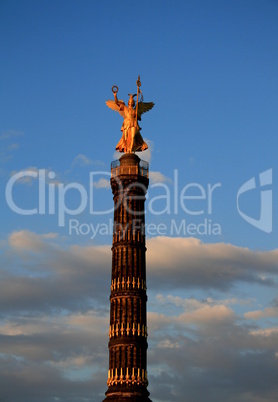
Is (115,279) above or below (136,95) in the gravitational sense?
below

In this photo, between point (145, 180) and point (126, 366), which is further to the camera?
point (145, 180)

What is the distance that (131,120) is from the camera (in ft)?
310

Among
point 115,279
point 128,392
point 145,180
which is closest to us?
Answer: point 128,392

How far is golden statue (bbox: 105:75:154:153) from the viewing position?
308 feet

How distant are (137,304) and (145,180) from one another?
679 inches

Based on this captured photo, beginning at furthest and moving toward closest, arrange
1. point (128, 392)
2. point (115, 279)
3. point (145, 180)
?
point (145, 180)
point (115, 279)
point (128, 392)

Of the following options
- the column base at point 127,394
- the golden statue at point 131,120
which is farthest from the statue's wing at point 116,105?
the column base at point 127,394

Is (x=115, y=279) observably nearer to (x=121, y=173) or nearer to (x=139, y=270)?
(x=139, y=270)

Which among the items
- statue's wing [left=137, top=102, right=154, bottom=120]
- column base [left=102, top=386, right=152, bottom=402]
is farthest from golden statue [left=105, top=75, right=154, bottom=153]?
column base [left=102, top=386, right=152, bottom=402]

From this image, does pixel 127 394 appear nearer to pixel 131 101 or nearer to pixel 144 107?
pixel 144 107

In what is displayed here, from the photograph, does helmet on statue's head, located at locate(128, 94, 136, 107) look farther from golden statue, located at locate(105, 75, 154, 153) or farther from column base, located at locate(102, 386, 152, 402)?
column base, located at locate(102, 386, 152, 402)

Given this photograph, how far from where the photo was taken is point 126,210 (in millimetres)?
89750

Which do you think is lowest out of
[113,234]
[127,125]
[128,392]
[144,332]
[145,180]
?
[128,392]

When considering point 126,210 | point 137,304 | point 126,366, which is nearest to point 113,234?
point 126,210
